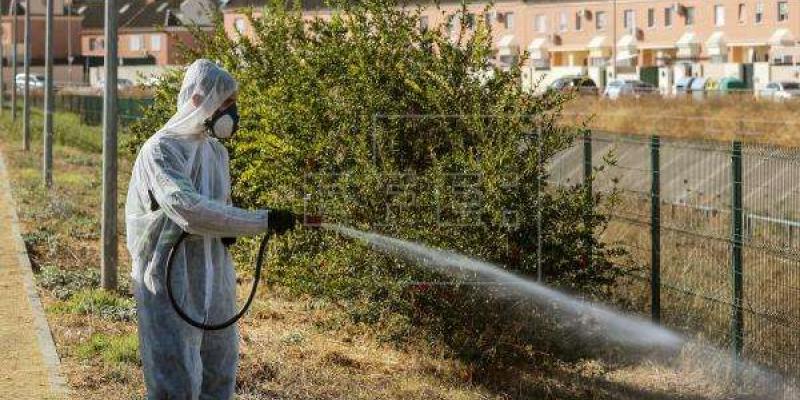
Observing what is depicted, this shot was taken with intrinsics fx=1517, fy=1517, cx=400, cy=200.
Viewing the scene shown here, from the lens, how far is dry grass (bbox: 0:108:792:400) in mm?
10078

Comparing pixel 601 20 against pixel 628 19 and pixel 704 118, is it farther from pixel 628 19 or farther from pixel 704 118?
pixel 704 118

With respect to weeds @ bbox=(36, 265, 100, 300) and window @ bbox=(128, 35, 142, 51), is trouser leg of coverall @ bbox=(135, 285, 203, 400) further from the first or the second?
window @ bbox=(128, 35, 142, 51)

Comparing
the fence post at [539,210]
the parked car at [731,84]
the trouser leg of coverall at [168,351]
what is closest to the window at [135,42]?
the parked car at [731,84]

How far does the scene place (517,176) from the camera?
10531 mm

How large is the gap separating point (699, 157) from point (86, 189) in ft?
40.4

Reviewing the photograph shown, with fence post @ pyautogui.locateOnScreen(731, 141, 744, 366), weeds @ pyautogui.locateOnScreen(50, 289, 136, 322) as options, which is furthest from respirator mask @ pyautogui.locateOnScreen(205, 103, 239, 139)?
fence post @ pyautogui.locateOnScreen(731, 141, 744, 366)

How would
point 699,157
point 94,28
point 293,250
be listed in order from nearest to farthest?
point 293,250, point 699,157, point 94,28

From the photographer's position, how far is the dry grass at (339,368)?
1008cm

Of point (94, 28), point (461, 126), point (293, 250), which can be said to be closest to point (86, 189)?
point (293, 250)

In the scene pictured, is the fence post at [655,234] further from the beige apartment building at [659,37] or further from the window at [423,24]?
the beige apartment building at [659,37]

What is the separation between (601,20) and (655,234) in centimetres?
7911

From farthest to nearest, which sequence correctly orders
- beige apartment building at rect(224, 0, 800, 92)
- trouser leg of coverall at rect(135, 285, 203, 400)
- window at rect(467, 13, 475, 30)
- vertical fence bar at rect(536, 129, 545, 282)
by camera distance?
beige apartment building at rect(224, 0, 800, 92), window at rect(467, 13, 475, 30), vertical fence bar at rect(536, 129, 545, 282), trouser leg of coverall at rect(135, 285, 203, 400)

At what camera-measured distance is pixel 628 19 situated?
→ 87.6 m

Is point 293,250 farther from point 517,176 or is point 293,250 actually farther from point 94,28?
point 94,28
